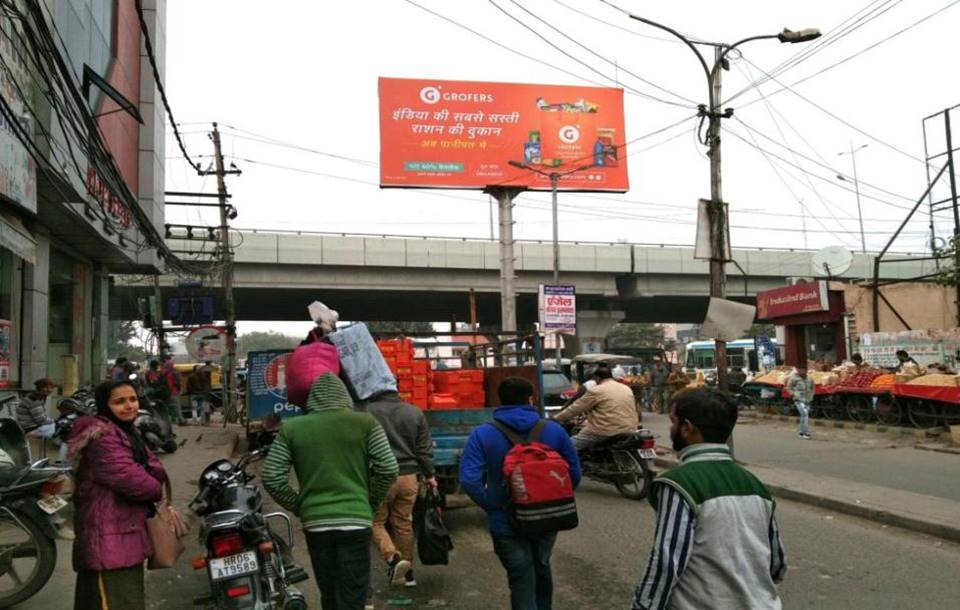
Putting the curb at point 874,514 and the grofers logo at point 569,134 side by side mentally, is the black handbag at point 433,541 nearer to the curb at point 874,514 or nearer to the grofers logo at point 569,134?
the curb at point 874,514

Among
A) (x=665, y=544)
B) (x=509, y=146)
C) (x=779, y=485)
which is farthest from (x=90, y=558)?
(x=509, y=146)

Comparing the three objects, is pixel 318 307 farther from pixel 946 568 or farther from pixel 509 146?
pixel 509 146

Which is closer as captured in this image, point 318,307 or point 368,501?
point 368,501

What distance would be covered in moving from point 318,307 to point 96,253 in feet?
45.3

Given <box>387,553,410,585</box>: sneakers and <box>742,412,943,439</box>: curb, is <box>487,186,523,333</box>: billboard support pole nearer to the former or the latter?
<box>742,412,943,439</box>: curb

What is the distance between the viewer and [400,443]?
5266mm

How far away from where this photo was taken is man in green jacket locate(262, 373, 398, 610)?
145 inches

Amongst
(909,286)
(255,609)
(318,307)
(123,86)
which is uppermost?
(123,86)

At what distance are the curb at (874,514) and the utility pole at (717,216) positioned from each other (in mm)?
2870

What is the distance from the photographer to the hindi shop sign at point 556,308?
17328 mm

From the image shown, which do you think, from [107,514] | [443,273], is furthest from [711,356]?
[107,514]

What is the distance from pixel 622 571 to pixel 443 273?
99.1ft

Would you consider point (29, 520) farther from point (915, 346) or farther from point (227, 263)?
point (915, 346)

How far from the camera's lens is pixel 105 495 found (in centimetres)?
348
